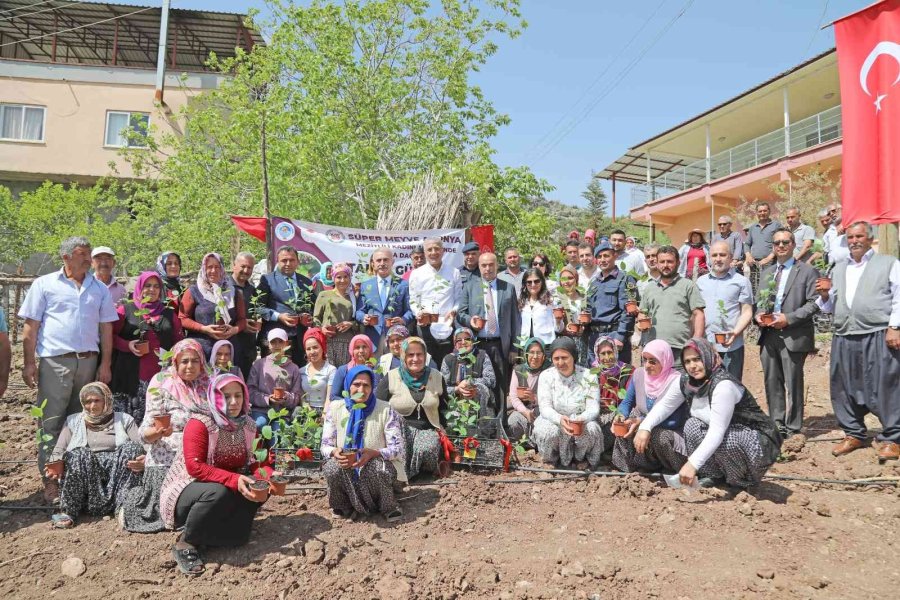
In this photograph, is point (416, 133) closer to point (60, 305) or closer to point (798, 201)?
Answer: point (798, 201)

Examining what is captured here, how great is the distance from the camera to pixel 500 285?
18.2ft

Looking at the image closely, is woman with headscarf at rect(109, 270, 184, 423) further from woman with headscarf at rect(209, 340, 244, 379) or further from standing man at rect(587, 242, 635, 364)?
standing man at rect(587, 242, 635, 364)

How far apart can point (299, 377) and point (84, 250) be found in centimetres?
178

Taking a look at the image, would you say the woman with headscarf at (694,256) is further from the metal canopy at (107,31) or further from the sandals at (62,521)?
the metal canopy at (107,31)

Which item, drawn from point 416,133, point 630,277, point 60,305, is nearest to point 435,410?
point 630,277

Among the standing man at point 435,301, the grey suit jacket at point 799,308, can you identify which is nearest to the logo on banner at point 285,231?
the standing man at point 435,301

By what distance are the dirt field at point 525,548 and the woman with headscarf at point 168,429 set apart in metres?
0.13

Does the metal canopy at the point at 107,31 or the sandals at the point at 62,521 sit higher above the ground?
the metal canopy at the point at 107,31

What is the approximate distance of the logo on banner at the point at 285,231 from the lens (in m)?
7.09

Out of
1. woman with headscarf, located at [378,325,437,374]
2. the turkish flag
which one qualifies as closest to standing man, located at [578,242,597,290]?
woman with headscarf, located at [378,325,437,374]

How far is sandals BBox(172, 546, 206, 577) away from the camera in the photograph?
329 centimetres

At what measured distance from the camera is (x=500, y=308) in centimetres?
547

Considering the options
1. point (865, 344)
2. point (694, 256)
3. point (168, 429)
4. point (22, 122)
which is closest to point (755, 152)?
point (694, 256)

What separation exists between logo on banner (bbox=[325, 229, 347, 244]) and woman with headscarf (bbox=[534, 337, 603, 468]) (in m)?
3.41
